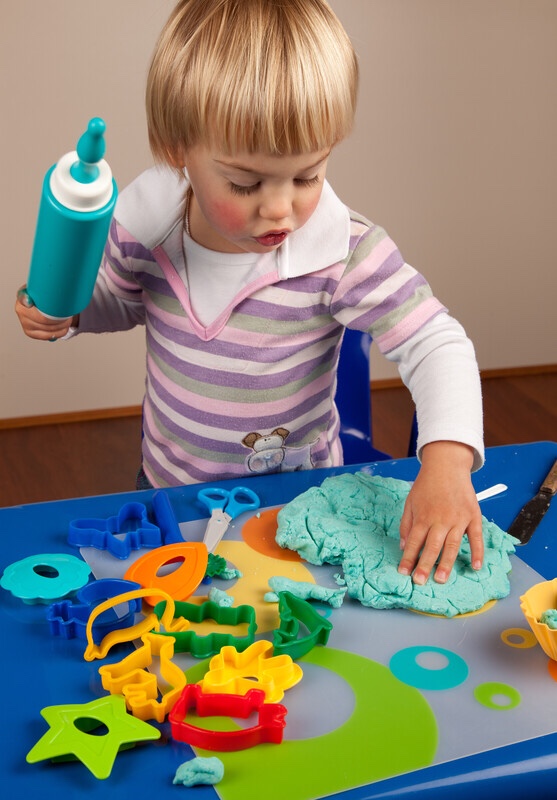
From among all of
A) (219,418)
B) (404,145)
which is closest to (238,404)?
(219,418)

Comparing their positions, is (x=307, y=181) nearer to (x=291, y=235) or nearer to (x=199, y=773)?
(x=291, y=235)

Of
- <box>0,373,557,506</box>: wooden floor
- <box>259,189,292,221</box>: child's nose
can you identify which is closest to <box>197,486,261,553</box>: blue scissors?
<box>259,189,292,221</box>: child's nose

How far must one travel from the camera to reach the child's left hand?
694mm

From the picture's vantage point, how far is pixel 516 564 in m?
0.72

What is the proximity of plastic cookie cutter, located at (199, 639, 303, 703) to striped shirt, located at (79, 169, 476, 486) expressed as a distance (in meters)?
0.33

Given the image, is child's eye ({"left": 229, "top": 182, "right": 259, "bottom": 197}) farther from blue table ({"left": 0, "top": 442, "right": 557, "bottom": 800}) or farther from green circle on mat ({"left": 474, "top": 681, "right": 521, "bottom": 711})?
green circle on mat ({"left": 474, "top": 681, "right": 521, "bottom": 711})

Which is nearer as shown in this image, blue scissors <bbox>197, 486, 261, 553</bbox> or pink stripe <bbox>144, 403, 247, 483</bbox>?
blue scissors <bbox>197, 486, 261, 553</bbox>

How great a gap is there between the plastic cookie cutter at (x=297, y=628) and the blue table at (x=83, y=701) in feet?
0.33

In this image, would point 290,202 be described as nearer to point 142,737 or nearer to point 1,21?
point 142,737

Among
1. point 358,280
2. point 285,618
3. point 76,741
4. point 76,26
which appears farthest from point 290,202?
point 76,26

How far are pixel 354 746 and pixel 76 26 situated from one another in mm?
1698

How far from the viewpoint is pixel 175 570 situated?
697 millimetres

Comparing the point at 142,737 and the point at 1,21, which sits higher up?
the point at 1,21

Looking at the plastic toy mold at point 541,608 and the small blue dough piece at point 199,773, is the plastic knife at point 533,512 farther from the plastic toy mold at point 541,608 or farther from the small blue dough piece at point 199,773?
the small blue dough piece at point 199,773
